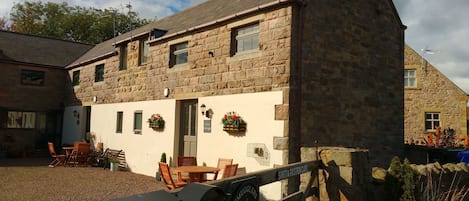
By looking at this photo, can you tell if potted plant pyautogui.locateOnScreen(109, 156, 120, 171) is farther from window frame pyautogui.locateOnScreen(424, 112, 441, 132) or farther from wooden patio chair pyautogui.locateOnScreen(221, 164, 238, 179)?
window frame pyautogui.locateOnScreen(424, 112, 441, 132)

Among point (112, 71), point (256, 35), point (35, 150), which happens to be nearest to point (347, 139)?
point (256, 35)

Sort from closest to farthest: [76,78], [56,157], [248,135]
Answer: [248,135], [56,157], [76,78]

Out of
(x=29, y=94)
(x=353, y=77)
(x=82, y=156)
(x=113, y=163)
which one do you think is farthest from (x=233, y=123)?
(x=29, y=94)

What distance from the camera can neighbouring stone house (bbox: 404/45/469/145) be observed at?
71.6 feet

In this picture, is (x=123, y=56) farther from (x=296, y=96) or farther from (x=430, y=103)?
(x=430, y=103)

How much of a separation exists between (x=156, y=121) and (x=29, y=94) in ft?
34.6

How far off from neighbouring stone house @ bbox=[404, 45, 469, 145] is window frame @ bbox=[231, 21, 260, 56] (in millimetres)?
15733

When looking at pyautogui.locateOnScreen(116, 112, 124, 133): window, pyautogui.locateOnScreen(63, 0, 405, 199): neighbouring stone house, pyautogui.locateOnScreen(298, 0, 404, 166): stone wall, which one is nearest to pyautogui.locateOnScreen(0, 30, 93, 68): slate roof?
pyautogui.locateOnScreen(116, 112, 124, 133): window

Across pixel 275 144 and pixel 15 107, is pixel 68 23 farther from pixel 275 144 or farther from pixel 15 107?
pixel 275 144

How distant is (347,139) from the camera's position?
377 inches

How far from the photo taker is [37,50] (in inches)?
810

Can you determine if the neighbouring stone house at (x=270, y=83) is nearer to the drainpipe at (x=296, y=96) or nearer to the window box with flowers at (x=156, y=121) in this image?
the drainpipe at (x=296, y=96)

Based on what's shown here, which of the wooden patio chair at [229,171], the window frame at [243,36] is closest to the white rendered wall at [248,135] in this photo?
the wooden patio chair at [229,171]

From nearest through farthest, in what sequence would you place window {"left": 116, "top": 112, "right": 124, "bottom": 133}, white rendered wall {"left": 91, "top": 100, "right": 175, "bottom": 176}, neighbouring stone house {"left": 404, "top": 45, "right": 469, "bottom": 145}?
white rendered wall {"left": 91, "top": 100, "right": 175, "bottom": 176} < window {"left": 116, "top": 112, "right": 124, "bottom": 133} < neighbouring stone house {"left": 404, "top": 45, "right": 469, "bottom": 145}
